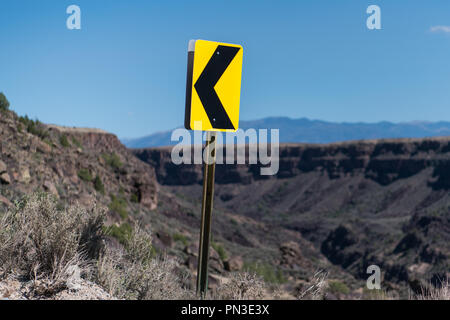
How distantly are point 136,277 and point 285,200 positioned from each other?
83653 mm

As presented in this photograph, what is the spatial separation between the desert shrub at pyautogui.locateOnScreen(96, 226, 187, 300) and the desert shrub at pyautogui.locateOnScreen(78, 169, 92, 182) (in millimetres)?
21188

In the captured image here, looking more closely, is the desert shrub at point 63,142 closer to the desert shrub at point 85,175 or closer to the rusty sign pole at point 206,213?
the desert shrub at point 85,175

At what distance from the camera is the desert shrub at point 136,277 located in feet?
17.1

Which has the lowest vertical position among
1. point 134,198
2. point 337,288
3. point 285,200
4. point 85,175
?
point 337,288

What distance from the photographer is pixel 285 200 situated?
88250 millimetres

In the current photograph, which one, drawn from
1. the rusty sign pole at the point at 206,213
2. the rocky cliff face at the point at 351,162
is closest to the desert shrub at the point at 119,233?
the rusty sign pole at the point at 206,213

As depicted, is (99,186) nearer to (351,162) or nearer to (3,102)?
(3,102)

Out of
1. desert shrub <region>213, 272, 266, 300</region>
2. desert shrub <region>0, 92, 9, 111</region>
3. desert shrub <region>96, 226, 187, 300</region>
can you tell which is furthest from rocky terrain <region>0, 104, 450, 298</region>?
desert shrub <region>213, 272, 266, 300</region>

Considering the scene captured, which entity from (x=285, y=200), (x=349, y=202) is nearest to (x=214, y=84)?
(x=349, y=202)

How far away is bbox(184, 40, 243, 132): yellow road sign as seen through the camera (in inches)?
184

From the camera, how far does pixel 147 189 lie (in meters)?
36.3

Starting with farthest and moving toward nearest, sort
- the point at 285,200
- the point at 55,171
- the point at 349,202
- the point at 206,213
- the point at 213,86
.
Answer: the point at 285,200 → the point at 349,202 → the point at 55,171 → the point at 206,213 → the point at 213,86

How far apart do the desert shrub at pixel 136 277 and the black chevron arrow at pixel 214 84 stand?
1.93 meters
